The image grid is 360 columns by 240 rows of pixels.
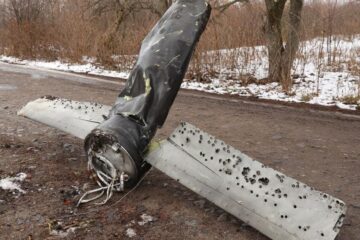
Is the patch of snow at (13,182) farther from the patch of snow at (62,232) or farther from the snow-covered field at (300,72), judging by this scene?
the snow-covered field at (300,72)

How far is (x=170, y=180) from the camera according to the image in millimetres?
4113

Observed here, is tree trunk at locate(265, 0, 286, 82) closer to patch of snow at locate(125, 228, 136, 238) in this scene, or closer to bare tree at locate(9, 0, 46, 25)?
patch of snow at locate(125, 228, 136, 238)

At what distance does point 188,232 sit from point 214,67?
865 centimetres

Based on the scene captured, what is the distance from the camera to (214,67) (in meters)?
11.5

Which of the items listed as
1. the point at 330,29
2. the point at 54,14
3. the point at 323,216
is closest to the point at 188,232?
the point at 323,216

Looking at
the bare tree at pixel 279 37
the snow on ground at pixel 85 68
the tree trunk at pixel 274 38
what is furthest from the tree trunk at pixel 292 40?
the snow on ground at pixel 85 68

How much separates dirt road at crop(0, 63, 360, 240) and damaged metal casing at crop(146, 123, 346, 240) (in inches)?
12.7

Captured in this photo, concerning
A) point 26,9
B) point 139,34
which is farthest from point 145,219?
point 26,9

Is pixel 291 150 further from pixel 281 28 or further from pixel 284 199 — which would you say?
pixel 281 28

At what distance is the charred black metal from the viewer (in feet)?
11.4

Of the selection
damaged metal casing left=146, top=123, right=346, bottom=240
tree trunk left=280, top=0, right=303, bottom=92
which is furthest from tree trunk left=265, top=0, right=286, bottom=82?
damaged metal casing left=146, top=123, right=346, bottom=240

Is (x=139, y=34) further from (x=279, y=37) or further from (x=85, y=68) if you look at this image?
(x=279, y=37)

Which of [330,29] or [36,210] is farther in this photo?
[330,29]

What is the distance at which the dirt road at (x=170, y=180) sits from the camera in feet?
10.7
